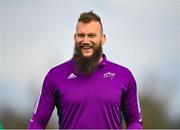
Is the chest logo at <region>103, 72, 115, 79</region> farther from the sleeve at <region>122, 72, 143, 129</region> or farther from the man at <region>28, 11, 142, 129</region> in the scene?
the sleeve at <region>122, 72, 143, 129</region>

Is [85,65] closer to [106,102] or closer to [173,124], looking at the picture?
[106,102]

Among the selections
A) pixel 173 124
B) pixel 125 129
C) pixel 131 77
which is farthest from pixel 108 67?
pixel 173 124

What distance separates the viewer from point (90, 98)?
5324mm

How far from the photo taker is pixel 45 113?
5.54m

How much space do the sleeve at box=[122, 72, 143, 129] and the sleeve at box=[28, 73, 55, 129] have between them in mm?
689

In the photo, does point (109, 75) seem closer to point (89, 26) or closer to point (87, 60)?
point (87, 60)

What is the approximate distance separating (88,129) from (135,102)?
0.57 meters

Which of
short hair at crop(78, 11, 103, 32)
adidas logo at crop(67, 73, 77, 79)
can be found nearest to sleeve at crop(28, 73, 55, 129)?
adidas logo at crop(67, 73, 77, 79)

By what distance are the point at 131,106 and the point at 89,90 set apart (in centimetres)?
48

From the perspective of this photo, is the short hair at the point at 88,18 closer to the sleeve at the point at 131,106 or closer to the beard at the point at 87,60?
the beard at the point at 87,60

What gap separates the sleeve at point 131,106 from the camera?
557 centimetres

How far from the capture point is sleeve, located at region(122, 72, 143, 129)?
18.3 ft

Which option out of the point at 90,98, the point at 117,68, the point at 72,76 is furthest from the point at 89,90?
the point at 117,68

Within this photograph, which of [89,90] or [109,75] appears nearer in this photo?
[89,90]
